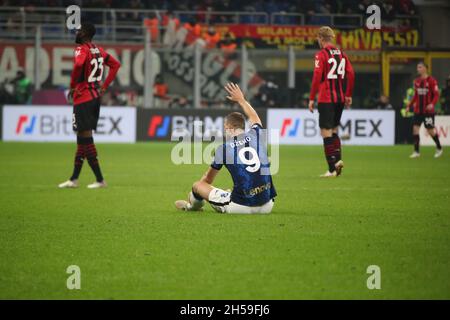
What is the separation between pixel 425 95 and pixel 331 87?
7659mm

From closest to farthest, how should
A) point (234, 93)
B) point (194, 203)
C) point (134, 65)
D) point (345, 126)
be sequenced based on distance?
point (234, 93) < point (194, 203) < point (345, 126) < point (134, 65)

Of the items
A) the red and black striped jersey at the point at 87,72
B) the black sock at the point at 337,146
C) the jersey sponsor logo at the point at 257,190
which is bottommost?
the jersey sponsor logo at the point at 257,190

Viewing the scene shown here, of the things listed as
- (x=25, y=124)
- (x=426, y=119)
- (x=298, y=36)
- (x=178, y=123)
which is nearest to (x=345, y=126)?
(x=178, y=123)

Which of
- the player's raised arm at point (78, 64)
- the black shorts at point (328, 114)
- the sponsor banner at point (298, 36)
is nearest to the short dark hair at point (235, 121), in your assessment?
the player's raised arm at point (78, 64)

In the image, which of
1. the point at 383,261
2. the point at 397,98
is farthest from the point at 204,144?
the point at 383,261

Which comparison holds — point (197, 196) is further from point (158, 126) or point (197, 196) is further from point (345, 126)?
point (158, 126)

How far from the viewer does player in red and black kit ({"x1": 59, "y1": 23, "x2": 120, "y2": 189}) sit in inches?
558

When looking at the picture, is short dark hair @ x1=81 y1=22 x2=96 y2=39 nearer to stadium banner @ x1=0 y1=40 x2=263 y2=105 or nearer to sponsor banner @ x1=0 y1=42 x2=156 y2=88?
stadium banner @ x1=0 y1=40 x2=263 y2=105

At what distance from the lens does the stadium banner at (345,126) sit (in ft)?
97.4

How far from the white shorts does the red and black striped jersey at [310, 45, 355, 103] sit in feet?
19.6

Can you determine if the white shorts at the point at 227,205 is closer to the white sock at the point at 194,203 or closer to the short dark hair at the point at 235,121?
the white sock at the point at 194,203

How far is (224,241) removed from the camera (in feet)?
28.7

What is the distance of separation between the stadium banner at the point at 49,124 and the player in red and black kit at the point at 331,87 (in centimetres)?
1351

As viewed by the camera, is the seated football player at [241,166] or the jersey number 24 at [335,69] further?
the jersey number 24 at [335,69]
